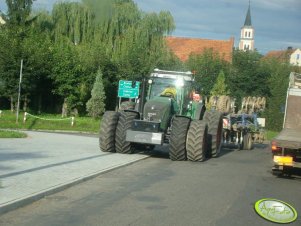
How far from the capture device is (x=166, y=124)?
667 inches

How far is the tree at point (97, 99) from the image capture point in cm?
3634

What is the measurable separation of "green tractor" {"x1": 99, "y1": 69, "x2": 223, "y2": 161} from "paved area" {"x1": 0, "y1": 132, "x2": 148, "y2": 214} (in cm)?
65

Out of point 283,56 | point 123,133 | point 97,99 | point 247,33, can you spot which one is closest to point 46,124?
point 97,99

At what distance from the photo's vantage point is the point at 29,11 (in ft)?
138

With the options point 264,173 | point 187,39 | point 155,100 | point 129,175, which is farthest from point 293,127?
point 187,39

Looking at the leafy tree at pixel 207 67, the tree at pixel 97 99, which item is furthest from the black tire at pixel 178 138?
the leafy tree at pixel 207 67

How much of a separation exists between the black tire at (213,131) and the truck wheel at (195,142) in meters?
2.06

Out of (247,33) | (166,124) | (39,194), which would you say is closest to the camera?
(39,194)

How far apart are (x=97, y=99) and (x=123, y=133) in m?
19.9

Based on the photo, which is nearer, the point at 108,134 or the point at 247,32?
the point at 108,134

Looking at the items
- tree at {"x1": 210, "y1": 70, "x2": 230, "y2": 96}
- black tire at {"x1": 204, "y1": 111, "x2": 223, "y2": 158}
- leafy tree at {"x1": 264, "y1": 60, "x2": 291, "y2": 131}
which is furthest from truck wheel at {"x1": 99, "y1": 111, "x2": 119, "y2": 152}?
leafy tree at {"x1": 264, "y1": 60, "x2": 291, "y2": 131}

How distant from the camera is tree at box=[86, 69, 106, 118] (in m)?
36.3

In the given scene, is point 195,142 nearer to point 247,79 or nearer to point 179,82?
point 179,82

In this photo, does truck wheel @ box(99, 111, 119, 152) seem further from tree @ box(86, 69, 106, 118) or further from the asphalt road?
tree @ box(86, 69, 106, 118)
